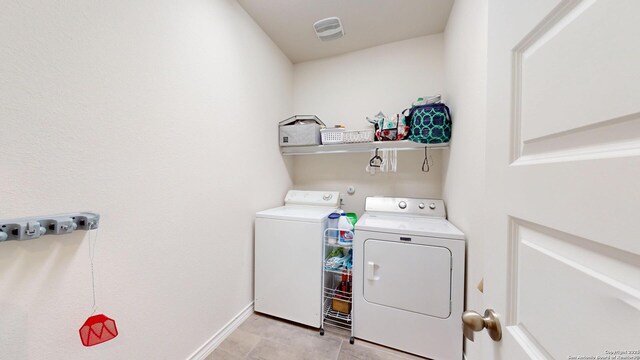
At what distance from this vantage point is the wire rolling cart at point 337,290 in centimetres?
171

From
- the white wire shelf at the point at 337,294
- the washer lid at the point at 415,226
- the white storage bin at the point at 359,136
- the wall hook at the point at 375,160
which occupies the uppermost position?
the white storage bin at the point at 359,136

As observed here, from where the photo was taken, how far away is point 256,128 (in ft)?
6.37

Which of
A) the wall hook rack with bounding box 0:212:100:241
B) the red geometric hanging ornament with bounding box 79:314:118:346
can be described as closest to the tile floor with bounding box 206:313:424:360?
the red geometric hanging ornament with bounding box 79:314:118:346

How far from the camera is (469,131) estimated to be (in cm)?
127

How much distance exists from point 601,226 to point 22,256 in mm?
1537

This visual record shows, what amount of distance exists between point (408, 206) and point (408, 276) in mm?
712

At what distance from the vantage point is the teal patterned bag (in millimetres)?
1641

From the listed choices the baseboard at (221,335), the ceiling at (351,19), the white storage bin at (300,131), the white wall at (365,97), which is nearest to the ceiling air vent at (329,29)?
the ceiling at (351,19)

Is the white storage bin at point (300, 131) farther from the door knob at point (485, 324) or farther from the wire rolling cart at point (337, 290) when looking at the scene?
the door knob at point (485, 324)

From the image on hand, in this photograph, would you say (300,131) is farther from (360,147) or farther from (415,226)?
(415,226)

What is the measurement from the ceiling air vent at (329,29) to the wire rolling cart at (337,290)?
6.11ft

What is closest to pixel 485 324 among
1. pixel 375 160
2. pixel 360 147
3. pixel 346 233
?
pixel 346 233

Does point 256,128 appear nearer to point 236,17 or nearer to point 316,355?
point 236,17

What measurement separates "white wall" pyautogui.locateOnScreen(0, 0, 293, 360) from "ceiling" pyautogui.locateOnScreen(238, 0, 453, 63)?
0.95 ft
